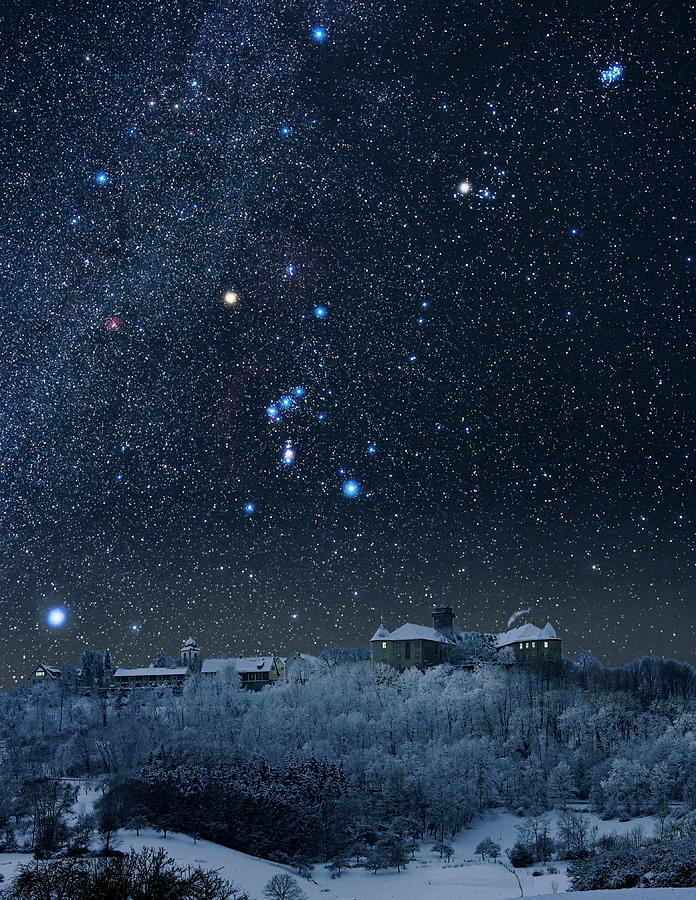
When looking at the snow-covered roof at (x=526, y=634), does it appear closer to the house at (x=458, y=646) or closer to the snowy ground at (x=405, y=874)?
the house at (x=458, y=646)

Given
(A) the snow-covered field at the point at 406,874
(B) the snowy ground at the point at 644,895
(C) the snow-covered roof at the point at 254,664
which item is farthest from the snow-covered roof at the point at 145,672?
(B) the snowy ground at the point at 644,895

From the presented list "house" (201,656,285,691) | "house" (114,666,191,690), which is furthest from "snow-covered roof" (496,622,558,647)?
"house" (114,666,191,690)

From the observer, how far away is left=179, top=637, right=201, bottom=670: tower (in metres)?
156

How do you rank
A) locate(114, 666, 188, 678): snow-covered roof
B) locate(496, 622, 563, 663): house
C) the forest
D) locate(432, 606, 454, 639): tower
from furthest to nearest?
locate(114, 666, 188, 678): snow-covered roof, locate(432, 606, 454, 639): tower, locate(496, 622, 563, 663): house, the forest

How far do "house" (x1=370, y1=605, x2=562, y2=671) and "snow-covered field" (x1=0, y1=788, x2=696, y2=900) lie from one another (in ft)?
153

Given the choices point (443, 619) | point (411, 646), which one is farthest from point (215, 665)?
point (443, 619)

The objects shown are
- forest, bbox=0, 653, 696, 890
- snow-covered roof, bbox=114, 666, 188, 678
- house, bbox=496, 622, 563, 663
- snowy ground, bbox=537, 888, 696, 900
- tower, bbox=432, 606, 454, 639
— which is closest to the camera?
snowy ground, bbox=537, 888, 696, 900

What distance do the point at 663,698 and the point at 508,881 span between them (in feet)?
182

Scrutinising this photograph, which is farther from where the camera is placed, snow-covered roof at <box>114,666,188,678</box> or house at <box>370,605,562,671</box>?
snow-covered roof at <box>114,666,188,678</box>

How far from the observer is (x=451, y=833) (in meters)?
76.1

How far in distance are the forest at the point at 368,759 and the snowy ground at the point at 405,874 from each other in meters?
2.24

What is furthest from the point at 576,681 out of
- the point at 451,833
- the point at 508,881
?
the point at 508,881

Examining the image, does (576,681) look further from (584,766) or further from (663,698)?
(584,766)

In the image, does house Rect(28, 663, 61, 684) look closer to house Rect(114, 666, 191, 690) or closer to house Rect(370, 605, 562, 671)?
house Rect(114, 666, 191, 690)
